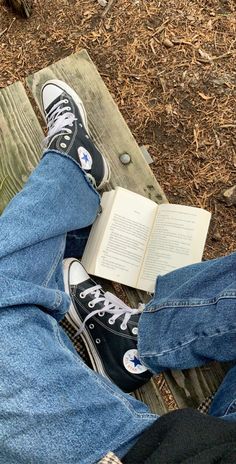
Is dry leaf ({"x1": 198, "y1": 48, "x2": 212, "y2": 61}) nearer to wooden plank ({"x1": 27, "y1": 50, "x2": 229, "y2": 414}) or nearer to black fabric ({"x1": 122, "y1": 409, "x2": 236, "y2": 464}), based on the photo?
wooden plank ({"x1": 27, "y1": 50, "x2": 229, "y2": 414})

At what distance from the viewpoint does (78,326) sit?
1188 mm

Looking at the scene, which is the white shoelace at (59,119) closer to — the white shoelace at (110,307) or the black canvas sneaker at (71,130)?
the black canvas sneaker at (71,130)

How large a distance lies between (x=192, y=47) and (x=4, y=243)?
3.20ft

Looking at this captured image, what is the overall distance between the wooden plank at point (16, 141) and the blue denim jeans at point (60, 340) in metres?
0.15

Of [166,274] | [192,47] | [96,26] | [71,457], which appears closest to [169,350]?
[166,274]

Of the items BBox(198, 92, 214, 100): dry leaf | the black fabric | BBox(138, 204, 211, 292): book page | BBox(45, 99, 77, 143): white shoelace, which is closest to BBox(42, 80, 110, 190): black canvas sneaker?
BBox(45, 99, 77, 143): white shoelace

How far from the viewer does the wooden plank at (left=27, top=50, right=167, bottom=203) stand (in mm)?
1262

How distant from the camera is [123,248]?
4.01 feet

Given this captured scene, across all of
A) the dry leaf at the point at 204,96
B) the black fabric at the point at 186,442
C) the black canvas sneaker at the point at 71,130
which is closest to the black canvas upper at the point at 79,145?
the black canvas sneaker at the point at 71,130

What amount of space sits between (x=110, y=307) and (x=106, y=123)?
0.50 meters

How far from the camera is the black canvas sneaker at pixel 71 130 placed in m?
1.23

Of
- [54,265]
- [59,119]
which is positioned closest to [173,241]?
[54,265]

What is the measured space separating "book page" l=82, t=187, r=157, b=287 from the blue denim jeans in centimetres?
10

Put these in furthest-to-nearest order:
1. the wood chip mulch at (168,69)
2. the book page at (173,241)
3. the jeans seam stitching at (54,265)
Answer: the wood chip mulch at (168,69)
the book page at (173,241)
the jeans seam stitching at (54,265)
